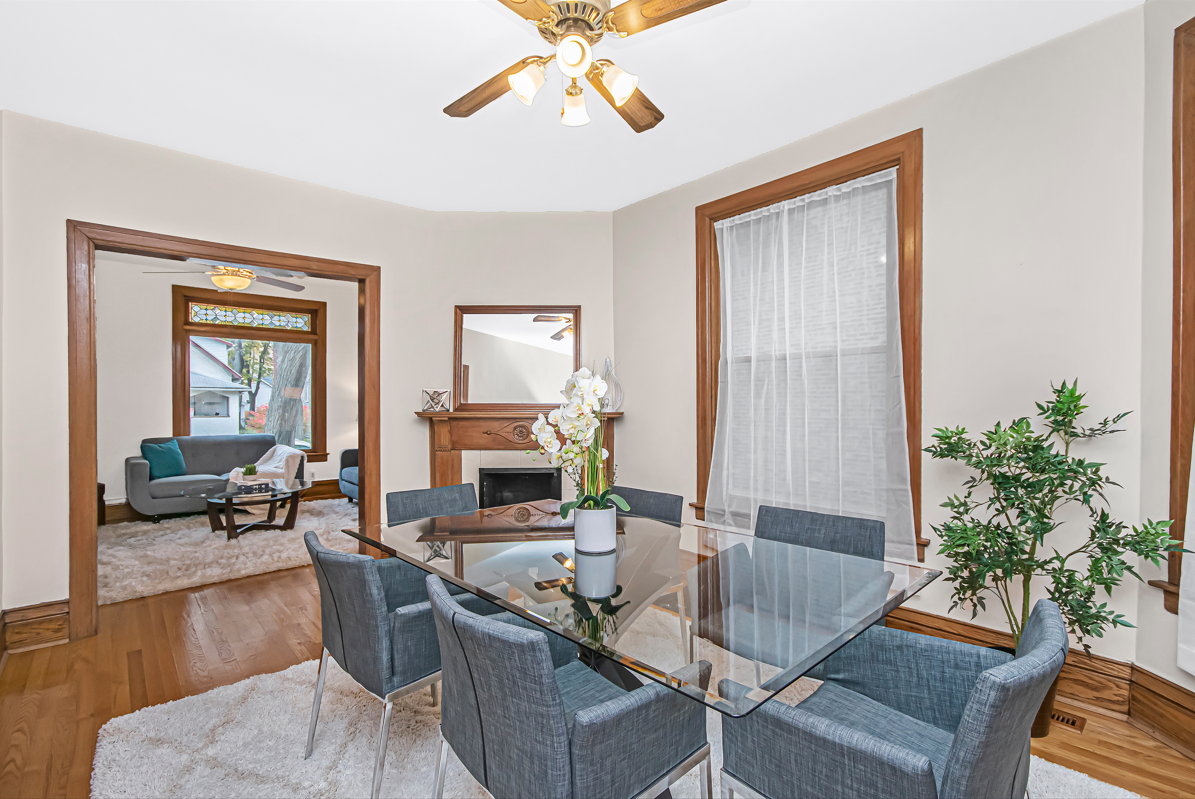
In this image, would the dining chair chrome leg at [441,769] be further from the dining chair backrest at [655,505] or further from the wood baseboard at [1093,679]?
the wood baseboard at [1093,679]

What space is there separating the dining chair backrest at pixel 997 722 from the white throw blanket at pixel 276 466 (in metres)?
5.99

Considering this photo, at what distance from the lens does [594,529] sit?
197cm

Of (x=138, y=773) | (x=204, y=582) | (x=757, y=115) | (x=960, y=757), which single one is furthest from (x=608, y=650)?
(x=204, y=582)

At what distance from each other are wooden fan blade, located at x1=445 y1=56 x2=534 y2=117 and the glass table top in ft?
13.3

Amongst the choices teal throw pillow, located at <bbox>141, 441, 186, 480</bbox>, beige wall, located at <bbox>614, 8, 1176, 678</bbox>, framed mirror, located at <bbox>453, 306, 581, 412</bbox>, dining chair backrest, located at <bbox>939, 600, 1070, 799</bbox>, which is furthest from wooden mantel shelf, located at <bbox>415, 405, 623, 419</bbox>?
teal throw pillow, located at <bbox>141, 441, 186, 480</bbox>

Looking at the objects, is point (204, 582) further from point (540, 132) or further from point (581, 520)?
point (540, 132)

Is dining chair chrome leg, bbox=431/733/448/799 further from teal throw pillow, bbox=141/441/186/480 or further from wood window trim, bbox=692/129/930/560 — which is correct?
teal throw pillow, bbox=141/441/186/480

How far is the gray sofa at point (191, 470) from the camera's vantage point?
545cm

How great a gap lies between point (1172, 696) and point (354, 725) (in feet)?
9.75

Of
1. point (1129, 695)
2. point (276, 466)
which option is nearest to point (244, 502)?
point (276, 466)

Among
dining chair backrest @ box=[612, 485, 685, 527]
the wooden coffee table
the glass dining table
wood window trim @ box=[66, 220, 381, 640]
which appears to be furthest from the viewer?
the wooden coffee table

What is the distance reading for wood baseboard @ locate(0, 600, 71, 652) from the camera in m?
2.81

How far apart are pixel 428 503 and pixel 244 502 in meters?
3.10

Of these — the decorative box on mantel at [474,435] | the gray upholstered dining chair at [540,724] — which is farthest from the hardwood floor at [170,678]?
the gray upholstered dining chair at [540,724]
